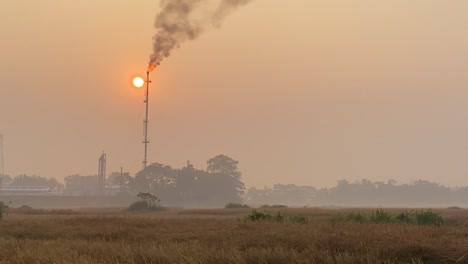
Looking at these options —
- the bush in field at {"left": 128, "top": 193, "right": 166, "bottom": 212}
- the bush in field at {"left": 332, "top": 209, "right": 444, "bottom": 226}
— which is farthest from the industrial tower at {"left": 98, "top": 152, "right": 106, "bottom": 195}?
the bush in field at {"left": 332, "top": 209, "right": 444, "bottom": 226}

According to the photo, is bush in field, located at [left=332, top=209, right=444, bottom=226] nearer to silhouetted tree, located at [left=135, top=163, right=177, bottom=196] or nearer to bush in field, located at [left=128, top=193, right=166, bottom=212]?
bush in field, located at [left=128, top=193, right=166, bottom=212]

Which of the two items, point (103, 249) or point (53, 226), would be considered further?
point (53, 226)

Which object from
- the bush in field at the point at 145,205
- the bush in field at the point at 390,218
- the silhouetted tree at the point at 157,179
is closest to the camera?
the bush in field at the point at 390,218

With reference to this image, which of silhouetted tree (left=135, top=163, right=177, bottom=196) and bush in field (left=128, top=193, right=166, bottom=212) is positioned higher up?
silhouetted tree (left=135, top=163, right=177, bottom=196)

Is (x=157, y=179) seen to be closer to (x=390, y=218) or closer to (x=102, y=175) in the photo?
(x=102, y=175)

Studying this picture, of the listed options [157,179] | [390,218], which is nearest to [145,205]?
[390,218]

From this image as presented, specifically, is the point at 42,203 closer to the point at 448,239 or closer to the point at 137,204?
the point at 137,204

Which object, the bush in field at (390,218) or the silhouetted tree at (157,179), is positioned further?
the silhouetted tree at (157,179)

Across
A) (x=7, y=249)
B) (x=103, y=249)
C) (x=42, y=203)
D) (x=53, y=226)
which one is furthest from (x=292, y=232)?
(x=42, y=203)

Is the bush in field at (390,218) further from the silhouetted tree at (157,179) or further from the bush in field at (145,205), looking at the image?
the silhouetted tree at (157,179)

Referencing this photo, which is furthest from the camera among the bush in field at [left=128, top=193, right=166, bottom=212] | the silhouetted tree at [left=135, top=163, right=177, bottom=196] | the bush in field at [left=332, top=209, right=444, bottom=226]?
the silhouetted tree at [left=135, top=163, right=177, bottom=196]

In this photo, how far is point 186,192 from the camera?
604 feet

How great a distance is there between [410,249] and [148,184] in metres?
170

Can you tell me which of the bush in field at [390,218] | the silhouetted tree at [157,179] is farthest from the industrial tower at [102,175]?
the bush in field at [390,218]
